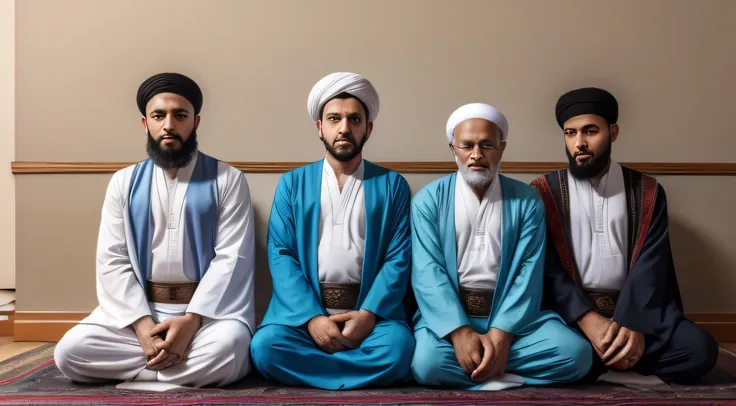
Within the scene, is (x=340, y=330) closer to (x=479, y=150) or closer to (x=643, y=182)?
(x=479, y=150)

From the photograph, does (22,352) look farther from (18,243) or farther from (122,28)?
(122,28)

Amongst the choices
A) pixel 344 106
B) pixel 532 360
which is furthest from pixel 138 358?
pixel 532 360

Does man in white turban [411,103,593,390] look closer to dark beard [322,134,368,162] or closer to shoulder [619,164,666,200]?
dark beard [322,134,368,162]

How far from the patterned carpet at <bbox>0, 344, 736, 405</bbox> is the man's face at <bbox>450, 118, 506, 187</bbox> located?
3.34 ft

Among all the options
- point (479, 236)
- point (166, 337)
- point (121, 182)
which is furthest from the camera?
point (121, 182)

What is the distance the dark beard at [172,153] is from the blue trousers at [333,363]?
1013 millimetres

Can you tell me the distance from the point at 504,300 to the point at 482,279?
0.15 m

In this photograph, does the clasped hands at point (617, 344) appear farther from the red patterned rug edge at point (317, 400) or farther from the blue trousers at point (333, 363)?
the blue trousers at point (333, 363)

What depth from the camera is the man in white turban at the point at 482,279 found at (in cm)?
251

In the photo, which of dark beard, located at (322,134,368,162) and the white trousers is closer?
the white trousers

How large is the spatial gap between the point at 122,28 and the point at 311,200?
1754 millimetres

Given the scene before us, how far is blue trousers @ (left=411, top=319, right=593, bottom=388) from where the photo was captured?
8.19 ft

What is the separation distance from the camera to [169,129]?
2730mm

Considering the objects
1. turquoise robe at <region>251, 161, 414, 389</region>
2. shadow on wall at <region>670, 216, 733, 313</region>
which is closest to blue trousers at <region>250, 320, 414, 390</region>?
turquoise robe at <region>251, 161, 414, 389</region>
